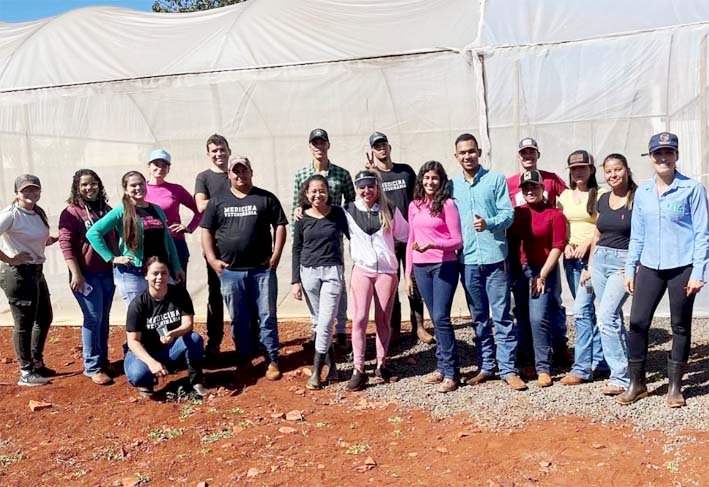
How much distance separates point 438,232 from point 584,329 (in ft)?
4.20

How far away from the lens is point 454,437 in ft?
13.5

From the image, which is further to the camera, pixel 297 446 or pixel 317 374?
pixel 317 374

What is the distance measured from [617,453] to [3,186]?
796cm

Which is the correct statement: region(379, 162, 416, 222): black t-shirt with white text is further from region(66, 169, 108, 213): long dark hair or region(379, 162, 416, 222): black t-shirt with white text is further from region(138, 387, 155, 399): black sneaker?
region(138, 387, 155, 399): black sneaker

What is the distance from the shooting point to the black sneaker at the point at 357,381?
502 centimetres

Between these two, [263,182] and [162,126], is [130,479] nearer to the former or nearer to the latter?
[263,182]

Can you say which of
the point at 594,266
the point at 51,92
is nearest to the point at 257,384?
the point at 594,266

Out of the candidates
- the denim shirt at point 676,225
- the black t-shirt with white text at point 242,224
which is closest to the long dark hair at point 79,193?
the black t-shirt with white text at point 242,224

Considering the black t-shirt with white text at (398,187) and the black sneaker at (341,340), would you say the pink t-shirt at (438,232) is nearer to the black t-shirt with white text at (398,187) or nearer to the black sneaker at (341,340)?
the black t-shirt with white text at (398,187)

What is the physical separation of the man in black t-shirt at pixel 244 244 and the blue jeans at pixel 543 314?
1.96 meters

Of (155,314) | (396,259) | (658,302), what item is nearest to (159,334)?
(155,314)

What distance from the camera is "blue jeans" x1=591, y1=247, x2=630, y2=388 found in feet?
14.9

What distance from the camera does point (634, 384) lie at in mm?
4449

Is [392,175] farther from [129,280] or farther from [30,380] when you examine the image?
[30,380]
